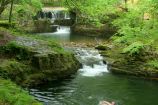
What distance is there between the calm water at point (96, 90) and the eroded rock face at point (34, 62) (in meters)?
0.72

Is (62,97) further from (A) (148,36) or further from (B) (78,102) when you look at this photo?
(A) (148,36)

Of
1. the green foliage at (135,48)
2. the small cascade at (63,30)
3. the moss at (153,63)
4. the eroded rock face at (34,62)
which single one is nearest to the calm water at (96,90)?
the eroded rock face at (34,62)

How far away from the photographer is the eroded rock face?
2231 cm

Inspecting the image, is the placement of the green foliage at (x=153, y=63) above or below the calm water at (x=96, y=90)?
above

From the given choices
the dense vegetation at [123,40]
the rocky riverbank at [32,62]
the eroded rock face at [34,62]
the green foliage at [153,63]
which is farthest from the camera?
the green foliage at [153,63]

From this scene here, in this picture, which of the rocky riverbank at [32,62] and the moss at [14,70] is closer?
the moss at [14,70]

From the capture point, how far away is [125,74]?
27.5 metres

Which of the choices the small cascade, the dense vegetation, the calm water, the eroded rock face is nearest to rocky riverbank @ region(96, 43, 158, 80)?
the dense vegetation

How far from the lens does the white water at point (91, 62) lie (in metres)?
28.0

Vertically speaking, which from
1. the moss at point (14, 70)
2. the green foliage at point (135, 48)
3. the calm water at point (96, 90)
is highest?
the green foliage at point (135, 48)

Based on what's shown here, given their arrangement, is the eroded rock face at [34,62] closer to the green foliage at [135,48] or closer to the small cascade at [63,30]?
the green foliage at [135,48]

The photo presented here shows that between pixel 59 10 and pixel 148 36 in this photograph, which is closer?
→ pixel 148 36

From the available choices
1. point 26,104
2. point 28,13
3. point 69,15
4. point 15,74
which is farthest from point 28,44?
point 69,15

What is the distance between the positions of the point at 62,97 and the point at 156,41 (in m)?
11.4
